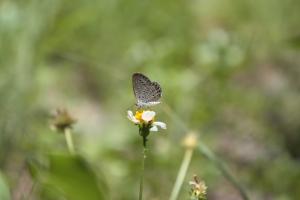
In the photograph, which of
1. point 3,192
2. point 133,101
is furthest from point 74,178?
point 133,101

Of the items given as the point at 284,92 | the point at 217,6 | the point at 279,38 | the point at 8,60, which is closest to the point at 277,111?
the point at 284,92

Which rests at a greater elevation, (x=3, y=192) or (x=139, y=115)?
(x=139, y=115)

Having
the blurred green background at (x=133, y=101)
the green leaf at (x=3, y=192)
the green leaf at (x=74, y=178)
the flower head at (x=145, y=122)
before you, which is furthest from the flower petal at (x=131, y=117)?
the blurred green background at (x=133, y=101)

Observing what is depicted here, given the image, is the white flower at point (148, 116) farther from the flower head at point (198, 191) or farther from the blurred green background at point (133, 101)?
the blurred green background at point (133, 101)

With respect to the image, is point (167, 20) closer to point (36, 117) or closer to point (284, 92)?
point (284, 92)

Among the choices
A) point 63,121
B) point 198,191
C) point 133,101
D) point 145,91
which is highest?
point 133,101

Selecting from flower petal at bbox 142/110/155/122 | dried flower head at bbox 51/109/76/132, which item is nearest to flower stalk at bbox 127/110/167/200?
flower petal at bbox 142/110/155/122

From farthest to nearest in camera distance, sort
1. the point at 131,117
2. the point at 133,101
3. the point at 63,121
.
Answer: the point at 133,101, the point at 63,121, the point at 131,117

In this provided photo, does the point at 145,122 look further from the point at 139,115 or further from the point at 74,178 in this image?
the point at 74,178
